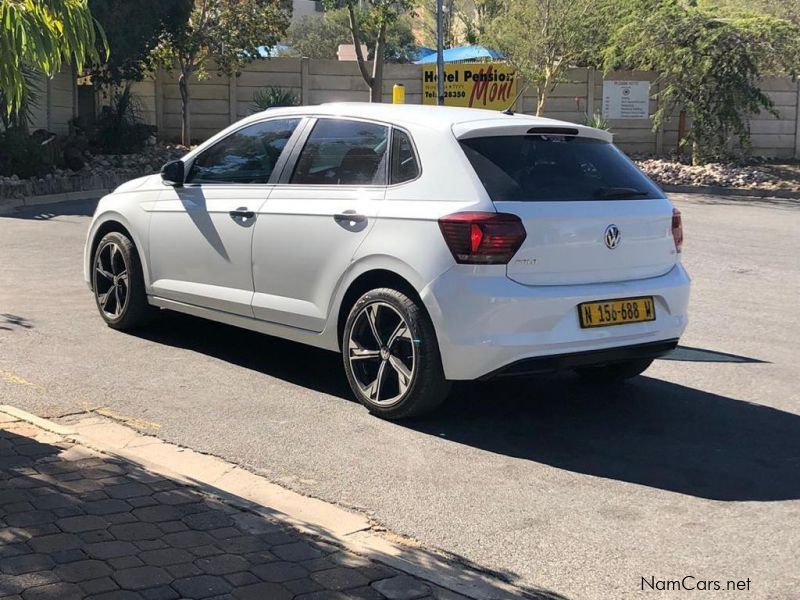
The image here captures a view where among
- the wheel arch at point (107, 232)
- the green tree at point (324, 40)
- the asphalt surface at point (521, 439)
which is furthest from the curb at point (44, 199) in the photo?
the green tree at point (324, 40)

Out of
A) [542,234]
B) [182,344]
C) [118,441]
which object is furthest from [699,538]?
[182,344]

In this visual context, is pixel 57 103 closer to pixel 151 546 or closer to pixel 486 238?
pixel 486 238

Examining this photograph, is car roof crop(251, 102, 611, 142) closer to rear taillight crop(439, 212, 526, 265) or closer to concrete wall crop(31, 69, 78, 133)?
rear taillight crop(439, 212, 526, 265)

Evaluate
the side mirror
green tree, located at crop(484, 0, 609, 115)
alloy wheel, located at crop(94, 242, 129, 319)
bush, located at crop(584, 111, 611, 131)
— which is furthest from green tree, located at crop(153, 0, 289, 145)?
the side mirror

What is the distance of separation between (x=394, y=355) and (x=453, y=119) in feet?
4.76

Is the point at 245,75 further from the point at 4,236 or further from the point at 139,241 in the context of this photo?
the point at 139,241

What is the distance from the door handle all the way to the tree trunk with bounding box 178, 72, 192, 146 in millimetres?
20123

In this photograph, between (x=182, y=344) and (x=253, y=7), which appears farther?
(x=253, y=7)

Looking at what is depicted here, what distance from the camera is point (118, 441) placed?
5410mm

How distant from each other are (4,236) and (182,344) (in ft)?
21.3

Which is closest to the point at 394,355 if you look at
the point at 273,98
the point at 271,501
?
the point at 271,501

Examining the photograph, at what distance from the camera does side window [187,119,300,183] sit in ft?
22.8

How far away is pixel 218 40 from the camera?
82.5ft

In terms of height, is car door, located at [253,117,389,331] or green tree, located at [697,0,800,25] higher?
green tree, located at [697,0,800,25]
